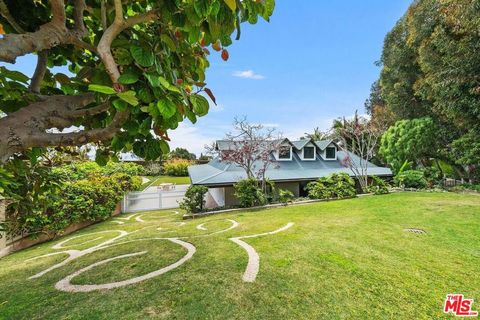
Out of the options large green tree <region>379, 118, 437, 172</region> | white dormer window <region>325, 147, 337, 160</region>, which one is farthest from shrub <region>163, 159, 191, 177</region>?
large green tree <region>379, 118, 437, 172</region>

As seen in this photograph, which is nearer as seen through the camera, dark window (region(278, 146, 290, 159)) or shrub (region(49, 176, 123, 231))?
shrub (region(49, 176, 123, 231))

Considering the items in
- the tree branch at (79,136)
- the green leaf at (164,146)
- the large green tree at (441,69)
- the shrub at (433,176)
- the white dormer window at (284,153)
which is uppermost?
the large green tree at (441,69)

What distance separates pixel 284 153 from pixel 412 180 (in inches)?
404

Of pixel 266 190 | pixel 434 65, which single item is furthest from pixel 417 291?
pixel 434 65

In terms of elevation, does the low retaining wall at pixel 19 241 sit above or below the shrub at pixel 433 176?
below

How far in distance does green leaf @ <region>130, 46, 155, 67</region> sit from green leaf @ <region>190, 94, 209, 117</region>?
341 millimetres

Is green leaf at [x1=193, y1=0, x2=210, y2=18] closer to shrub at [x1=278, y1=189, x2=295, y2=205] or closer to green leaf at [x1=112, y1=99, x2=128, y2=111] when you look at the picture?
green leaf at [x1=112, y1=99, x2=128, y2=111]

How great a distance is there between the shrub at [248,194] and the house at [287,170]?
754 millimetres

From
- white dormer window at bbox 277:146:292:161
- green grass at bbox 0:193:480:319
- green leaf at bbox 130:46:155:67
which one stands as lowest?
green grass at bbox 0:193:480:319

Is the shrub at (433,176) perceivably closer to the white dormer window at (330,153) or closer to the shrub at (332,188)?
the white dormer window at (330,153)

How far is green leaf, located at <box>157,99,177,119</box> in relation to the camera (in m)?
1.38

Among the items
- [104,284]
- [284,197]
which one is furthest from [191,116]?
[284,197]

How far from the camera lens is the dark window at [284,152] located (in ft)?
53.6

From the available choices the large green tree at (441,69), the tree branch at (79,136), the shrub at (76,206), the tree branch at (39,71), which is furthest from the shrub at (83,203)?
the large green tree at (441,69)
